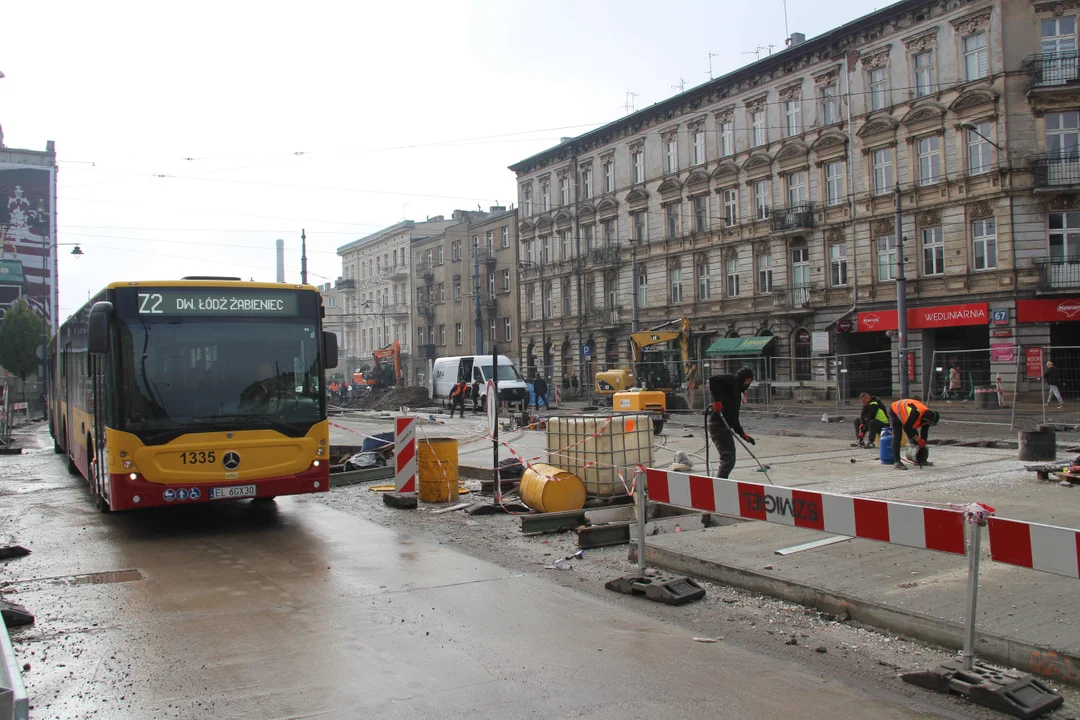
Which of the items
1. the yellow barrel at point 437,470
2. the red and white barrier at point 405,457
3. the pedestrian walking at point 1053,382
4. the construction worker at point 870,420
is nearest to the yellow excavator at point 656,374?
the pedestrian walking at point 1053,382

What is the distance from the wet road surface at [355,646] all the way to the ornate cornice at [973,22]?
32.6 metres

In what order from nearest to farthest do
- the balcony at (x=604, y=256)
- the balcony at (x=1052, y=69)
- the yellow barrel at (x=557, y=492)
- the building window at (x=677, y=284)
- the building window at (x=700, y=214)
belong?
the yellow barrel at (x=557, y=492) < the balcony at (x=1052, y=69) < the building window at (x=700, y=214) < the building window at (x=677, y=284) < the balcony at (x=604, y=256)

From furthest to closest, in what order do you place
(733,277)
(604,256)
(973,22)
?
(604,256) < (733,277) < (973,22)

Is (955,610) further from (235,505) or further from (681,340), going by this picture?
(681,340)

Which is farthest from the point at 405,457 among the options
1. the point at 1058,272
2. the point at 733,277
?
the point at 733,277

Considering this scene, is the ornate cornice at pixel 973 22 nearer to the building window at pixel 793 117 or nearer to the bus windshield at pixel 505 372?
the building window at pixel 793 117

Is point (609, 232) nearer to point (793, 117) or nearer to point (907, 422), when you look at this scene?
point (793, 117)

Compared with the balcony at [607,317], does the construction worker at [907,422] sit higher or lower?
lower

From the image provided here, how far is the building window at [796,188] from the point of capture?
40156 mm

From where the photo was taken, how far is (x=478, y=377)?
139 feet

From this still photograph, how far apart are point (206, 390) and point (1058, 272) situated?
103 feet

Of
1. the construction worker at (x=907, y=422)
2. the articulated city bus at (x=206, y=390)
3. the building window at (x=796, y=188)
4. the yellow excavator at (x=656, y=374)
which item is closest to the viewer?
the articulated city bus at (x=206, y=390)

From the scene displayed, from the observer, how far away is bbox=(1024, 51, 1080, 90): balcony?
31.6m

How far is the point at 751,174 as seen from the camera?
1674 inches
